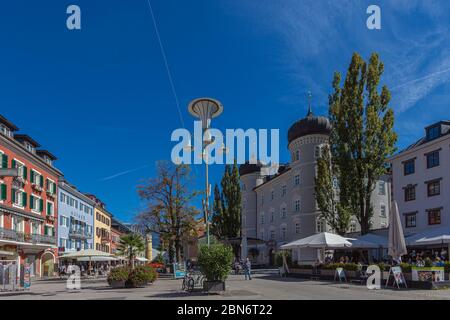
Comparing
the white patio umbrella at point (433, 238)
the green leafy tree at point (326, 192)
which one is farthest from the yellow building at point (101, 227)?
the white patio umbrella at point (433, 238)


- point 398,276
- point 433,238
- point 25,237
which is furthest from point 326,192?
point 25,237

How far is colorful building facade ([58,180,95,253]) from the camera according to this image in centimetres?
5609

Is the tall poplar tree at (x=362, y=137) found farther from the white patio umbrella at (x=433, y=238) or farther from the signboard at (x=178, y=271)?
the signboard at (x=178, y=271)

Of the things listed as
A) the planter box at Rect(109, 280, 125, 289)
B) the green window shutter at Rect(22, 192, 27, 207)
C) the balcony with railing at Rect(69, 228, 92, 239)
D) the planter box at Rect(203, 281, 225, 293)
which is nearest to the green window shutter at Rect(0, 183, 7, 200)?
the green window shutter at Rect(22, 192, 27, 207)

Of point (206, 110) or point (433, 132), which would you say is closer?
point (206, 110)

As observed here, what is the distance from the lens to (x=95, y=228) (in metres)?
75.8

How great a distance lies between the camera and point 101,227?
81125 mm

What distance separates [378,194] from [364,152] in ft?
63.8

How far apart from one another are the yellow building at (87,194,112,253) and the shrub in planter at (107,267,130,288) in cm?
5224

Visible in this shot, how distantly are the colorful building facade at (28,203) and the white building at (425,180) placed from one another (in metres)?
31.1

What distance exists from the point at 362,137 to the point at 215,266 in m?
21.2

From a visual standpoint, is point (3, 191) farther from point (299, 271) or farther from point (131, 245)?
point (299, 271)
